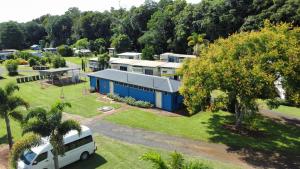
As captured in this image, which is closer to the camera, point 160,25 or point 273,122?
point 273,122

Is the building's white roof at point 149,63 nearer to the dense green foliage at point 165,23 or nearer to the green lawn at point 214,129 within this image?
the green lawn at point 214,129

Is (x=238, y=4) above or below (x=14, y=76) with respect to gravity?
above

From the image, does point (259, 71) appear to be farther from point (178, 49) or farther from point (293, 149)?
point (178, 49)

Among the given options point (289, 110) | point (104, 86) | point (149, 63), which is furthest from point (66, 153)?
point (149, 63)

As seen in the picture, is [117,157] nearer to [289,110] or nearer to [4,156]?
[4,156]

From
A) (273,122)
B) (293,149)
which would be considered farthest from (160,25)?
(293,149)
